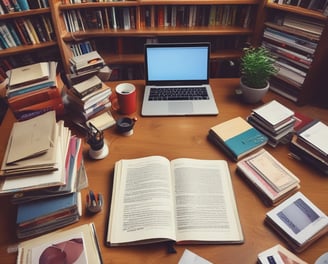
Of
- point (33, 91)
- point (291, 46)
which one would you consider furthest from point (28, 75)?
point (291, 46)

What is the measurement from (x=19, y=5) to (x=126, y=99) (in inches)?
43.2

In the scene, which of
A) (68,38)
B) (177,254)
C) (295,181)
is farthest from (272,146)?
(68,38)

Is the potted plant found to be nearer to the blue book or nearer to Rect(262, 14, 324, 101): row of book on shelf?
Rect(262, 14, 324, 101): row of book on shelf

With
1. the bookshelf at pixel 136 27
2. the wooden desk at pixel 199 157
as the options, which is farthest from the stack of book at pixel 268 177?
the bookshelf at pixel 136 27

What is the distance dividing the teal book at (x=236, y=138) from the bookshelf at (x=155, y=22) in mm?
959

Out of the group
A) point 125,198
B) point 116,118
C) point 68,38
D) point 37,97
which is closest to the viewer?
point 125,198

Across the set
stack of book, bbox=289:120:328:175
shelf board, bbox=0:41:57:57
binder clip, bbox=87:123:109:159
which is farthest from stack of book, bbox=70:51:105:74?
stack of book, bbox=289:120:328:175

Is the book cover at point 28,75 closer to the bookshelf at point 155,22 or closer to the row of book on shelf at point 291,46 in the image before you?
the bookshelf at point 155,22

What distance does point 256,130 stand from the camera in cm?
110

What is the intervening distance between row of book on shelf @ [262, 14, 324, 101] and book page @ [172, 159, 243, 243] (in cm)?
72

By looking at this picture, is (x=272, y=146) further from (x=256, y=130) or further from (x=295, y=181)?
(x=295, y=181)

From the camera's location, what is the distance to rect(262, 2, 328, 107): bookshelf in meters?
1.29

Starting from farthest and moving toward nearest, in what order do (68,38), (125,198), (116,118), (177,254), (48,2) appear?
(68,38), (48,2), (116,118), (125,198), (177,254)

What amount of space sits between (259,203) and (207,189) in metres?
0.18
